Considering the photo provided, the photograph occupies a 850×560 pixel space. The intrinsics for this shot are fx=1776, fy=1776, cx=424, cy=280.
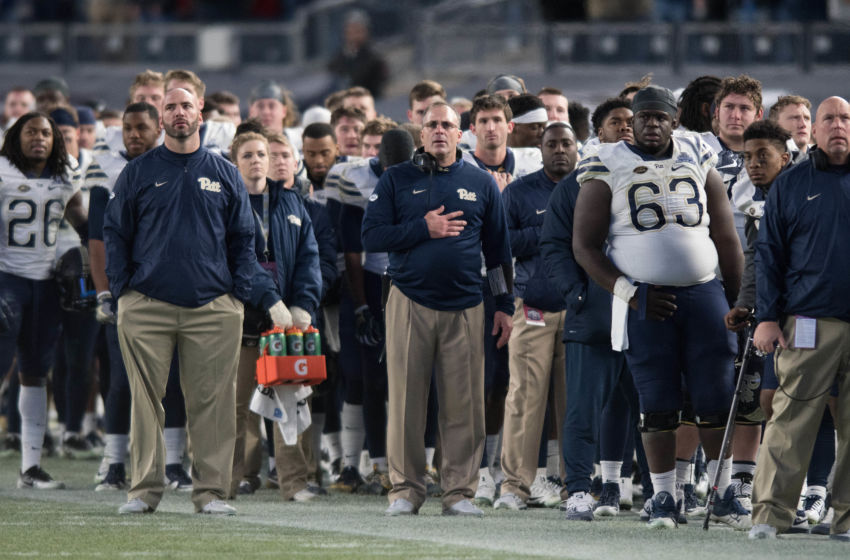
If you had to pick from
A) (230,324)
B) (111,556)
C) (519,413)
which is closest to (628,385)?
(519,413)

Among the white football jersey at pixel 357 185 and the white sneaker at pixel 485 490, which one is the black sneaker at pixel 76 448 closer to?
the white football jersey at pixel 357 185

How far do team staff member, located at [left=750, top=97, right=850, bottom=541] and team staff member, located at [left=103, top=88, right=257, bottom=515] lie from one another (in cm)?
269

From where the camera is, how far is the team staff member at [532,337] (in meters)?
9.61

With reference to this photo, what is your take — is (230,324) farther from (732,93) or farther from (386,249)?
(732,93)

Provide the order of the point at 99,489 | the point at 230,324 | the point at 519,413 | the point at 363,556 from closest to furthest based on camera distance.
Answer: the point at 363,556
the point at 230,324
the point at 519,413
the point at 99,489

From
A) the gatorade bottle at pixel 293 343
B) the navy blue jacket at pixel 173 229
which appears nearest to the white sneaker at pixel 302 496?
the gatorade bottle at pixel 293 343

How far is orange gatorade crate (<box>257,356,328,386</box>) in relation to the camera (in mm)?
9242

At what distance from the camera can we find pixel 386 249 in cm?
912

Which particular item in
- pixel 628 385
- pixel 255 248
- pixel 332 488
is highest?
pixel 255 248

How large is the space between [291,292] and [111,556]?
2734 millimetres

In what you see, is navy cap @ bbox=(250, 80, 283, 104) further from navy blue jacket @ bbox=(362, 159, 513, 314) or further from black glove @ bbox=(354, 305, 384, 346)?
navy blue jacket @ bbox=(362, 159, 513, 314)

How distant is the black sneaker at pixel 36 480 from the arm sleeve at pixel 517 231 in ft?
10.1

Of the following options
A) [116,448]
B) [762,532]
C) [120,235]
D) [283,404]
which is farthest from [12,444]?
[762,532]

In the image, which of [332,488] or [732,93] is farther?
[332,488]
